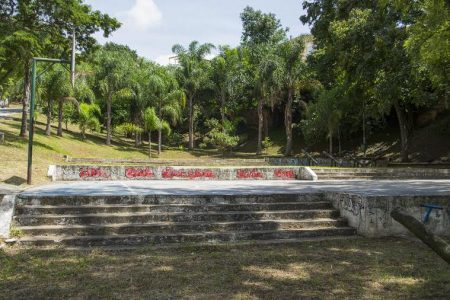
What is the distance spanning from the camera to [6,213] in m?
7.90

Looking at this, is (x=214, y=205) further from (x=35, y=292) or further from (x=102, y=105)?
(x=102, y=105)

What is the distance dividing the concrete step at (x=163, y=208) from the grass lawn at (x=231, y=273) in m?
1.34

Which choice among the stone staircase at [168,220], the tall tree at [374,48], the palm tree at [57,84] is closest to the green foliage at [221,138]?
the palm tree at [57,84]

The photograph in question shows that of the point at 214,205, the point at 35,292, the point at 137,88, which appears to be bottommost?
the point at 35,292

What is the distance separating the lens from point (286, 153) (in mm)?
36375

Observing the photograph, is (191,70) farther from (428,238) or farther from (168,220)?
(428,238)

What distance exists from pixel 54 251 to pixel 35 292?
200cm

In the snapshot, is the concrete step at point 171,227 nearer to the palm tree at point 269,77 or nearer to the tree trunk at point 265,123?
the palm tree at point 269,77

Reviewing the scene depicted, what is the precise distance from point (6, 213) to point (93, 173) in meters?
8.87

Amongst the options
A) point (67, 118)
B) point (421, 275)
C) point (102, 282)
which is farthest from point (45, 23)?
point (421, 275)

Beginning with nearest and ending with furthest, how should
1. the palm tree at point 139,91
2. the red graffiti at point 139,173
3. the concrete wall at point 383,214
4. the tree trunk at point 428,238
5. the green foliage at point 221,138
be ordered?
1. the tree trunk at point 428,238
2. the concrete wall at point 383,214
3. the red graffiti at point 139,173
4. the green foliage at point 221,138
5. the palm tree at point 139,91

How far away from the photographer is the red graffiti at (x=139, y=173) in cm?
1709

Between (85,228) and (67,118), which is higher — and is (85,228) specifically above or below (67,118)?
below

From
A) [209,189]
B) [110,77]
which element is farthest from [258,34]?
[209,189]
